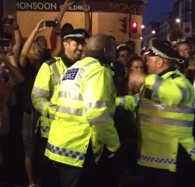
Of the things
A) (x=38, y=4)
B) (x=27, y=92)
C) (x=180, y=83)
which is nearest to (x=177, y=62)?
(x=180, y=83)

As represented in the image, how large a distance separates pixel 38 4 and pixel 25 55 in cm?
1451

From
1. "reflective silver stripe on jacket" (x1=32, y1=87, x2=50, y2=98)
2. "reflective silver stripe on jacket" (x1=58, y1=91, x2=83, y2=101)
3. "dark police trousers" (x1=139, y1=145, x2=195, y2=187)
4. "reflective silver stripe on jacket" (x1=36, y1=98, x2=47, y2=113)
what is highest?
"reflective silver stripe on jacket" (x1=58, y1=91, x2=83, y2=101)

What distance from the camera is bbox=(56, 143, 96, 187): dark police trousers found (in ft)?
15.0

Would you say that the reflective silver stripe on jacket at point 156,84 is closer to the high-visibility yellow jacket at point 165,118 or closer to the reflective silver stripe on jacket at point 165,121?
the high-visibility yellow jacket at point 165,118

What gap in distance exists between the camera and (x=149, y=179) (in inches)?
201

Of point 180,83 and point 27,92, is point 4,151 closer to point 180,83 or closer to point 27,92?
point 27,92

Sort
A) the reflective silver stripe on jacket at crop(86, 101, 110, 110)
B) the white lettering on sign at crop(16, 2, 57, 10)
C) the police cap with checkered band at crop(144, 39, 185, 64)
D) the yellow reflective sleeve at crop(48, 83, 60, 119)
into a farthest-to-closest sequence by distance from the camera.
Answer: the white lettering on sign at crop(16, 2, 57, 10), the yellow reflective sleeve at crop(48, 83, 60, 119), the police cap with checkered band at crop(144, 39, 185, 64), the reflective silver stripe on jacket at crop(86, 101, 110, 110)

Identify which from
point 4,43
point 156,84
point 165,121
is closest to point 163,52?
point 156,84

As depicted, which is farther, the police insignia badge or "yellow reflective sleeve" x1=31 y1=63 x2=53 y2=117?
"yellow reflective sleeve" x1=31 y1=63 x2=53 y2=117

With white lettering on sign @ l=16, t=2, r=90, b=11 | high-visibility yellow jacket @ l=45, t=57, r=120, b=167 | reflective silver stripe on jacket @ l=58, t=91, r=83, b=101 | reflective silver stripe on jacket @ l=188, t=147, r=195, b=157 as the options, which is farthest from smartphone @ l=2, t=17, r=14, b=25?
white lettering on sign @ l=16, t=2, r=90, b=11

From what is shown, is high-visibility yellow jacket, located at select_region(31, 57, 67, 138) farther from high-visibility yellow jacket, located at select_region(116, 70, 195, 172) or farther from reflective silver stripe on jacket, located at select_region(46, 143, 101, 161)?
high-visibility yellow jacket, located at select_region(116, 70, 195, 172)

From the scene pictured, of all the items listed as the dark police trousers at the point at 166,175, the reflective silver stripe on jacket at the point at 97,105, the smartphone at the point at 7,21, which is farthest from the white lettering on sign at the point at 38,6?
the reflective silver stripe on jacket at the point at 97,105

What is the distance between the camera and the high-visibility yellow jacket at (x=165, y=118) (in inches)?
187

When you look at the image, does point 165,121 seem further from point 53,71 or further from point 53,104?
point 53,71
